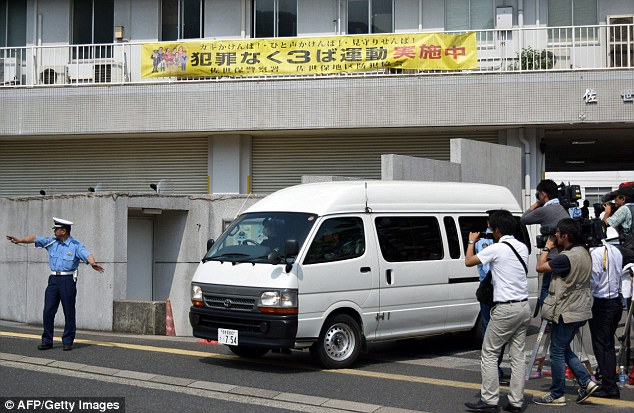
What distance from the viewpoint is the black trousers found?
28.7 ft

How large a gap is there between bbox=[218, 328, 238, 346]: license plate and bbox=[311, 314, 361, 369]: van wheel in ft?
3.14

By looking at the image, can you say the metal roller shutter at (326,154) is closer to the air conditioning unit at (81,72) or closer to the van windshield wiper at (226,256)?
the air conditioning unit at (81,72)

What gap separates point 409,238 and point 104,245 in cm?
575

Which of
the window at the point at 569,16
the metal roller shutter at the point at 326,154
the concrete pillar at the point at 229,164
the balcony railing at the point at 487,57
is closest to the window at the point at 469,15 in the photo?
the balcony railing at the point at 487,57

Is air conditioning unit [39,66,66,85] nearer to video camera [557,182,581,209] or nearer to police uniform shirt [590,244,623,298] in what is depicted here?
video camera [557,182,581,209]

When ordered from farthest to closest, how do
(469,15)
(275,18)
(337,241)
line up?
(275,18) < (469,15) < (337,241)

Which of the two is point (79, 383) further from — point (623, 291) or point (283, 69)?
point (283, 69)

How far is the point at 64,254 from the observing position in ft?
37.8

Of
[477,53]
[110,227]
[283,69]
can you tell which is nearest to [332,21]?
[283,69]

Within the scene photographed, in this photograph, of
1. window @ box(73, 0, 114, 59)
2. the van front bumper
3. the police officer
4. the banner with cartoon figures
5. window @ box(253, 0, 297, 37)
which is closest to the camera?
the van front bumper

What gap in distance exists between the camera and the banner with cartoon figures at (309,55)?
19422 millimetres

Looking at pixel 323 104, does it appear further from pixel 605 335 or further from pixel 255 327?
pixel 605 335

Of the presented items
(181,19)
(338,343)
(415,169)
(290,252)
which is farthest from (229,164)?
(290,252)

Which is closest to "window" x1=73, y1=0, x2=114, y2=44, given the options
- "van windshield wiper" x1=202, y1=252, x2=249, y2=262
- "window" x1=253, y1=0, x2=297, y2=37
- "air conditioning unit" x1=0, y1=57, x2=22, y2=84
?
"air conditioning unit" x1=0, y1=57, x2=22, y2=84
